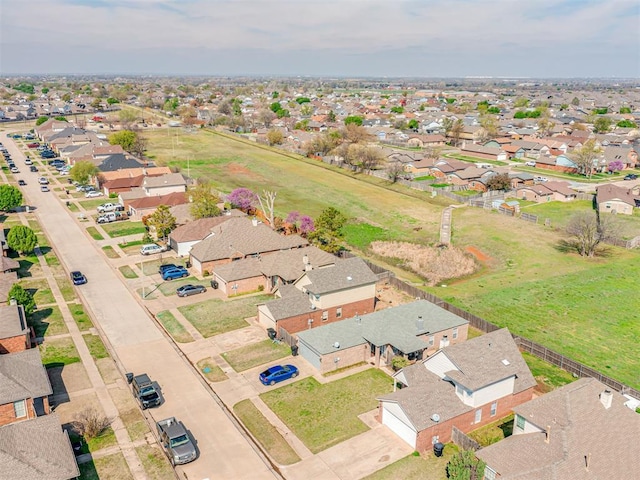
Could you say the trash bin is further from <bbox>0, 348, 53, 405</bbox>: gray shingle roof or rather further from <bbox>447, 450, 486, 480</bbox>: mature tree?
<bbox>0, 348, 53, 405</bbox>: gray shingle roof

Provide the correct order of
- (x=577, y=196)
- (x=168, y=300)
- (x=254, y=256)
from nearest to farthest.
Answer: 1. (x=168, y=300)
2. (x=254, y=256)
3. (x=577, y=196)

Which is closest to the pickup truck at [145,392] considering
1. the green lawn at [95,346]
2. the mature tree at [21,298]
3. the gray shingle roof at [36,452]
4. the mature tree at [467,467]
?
the gray shingle roof at [36,452]

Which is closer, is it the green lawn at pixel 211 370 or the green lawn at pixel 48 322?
the green lawn at pixel 211 370

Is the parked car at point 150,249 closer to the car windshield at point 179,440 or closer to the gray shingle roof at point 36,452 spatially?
the gray shingle roof at point 36,452

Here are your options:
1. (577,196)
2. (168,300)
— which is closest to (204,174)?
(168,300)

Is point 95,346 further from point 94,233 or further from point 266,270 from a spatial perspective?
point 94,233

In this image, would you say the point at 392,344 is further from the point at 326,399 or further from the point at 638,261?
the point at 638,261

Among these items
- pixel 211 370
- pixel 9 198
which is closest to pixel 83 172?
pixel 9 198
